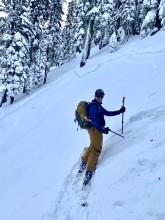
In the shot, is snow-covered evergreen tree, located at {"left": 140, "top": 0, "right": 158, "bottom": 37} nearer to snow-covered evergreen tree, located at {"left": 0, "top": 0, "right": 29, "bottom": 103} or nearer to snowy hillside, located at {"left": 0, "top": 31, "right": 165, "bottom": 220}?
snowy hillside, located at {"left": 0, "top": 31, "right": 165, "bottom": 220}

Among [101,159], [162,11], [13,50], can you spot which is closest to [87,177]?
[101,159]

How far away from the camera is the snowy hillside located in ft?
30.5

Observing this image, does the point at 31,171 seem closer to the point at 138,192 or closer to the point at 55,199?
the point at 55,199

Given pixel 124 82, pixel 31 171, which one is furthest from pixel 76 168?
pixel 124 82

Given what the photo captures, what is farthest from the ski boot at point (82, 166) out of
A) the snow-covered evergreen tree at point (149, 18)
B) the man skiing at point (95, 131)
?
the snow-covered evergreen tree at point (149, 18)

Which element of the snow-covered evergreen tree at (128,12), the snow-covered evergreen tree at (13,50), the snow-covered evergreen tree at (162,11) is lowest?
the snow-covered evergreen tree at (13,50)

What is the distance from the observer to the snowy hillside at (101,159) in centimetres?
930

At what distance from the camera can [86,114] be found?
11.9m

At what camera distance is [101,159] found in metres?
12.2

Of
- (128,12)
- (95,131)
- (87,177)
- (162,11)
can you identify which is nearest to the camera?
(87,177)

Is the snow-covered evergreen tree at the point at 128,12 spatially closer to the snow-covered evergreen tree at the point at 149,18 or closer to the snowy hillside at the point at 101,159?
the snow-covered evergreen tree at the point at 149,18

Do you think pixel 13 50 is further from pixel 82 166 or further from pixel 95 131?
pixel 95 131

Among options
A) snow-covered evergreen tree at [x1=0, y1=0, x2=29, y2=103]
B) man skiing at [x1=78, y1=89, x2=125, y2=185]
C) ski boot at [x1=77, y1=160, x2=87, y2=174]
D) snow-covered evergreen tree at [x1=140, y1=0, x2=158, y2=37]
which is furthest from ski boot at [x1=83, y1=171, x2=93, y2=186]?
snow-covered evergreen tree at [x1=0, y1=0, x2=29, y2=103]

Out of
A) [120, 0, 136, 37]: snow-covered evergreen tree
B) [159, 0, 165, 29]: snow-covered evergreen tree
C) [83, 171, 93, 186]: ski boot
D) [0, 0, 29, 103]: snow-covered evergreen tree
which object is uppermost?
[159, 0, 165, 29]: snow-covered evergreen tree
